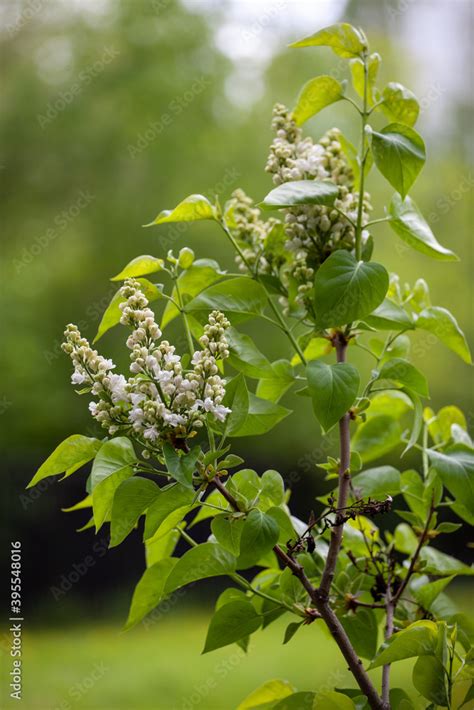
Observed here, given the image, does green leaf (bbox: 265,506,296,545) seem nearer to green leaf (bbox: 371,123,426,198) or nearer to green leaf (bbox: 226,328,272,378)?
green leaf (bbox: 226,328,272,378)

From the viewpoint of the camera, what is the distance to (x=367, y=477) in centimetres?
58

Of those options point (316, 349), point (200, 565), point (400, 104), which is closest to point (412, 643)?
point (200, 565)

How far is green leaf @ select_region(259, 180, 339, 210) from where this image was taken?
44 centimetres

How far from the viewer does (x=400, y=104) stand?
1.73 feet

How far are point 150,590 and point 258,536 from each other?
0.44ft

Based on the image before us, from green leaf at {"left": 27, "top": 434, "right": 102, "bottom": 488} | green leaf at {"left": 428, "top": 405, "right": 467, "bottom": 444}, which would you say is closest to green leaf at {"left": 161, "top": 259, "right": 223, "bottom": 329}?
green leaf at {"left": 27, "top": 434, "right": 102, "bottom": 488}

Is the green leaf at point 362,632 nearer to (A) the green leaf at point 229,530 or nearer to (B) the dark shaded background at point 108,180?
(A) the green leaf at point 229,530

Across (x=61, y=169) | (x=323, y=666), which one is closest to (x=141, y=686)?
(x=323, y=666)

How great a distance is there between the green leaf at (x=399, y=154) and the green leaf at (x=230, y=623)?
0.29m

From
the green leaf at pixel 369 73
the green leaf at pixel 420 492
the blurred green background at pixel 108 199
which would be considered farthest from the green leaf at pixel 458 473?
the blurred green background at pixel 108 199

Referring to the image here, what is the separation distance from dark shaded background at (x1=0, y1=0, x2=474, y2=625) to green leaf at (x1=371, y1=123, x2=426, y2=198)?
2.90 m

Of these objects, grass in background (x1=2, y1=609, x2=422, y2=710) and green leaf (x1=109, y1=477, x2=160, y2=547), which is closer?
green leaf (x1=109, y1=477, x2=160, y2=547)

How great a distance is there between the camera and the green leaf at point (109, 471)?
0.43m

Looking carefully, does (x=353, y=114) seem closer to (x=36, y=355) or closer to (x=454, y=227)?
(x=454, y=227)
